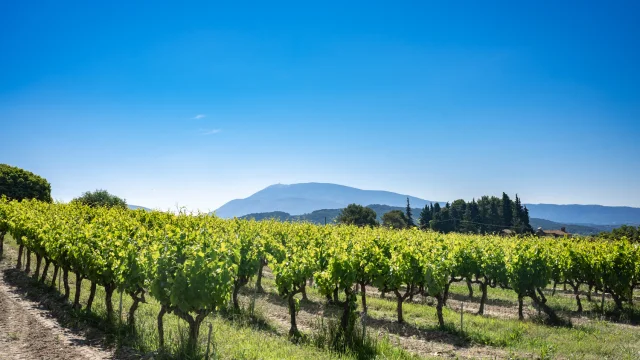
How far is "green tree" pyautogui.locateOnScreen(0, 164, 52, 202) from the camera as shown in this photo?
226ft

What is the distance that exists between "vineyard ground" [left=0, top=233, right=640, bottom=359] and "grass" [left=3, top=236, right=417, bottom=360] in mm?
29

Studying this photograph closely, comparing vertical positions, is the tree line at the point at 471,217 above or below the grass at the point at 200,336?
above

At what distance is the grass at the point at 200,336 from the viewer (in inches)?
426

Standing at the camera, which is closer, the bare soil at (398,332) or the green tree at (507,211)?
the bare soil at (398,332)

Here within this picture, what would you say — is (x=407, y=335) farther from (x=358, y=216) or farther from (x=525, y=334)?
(x=358, y=216)

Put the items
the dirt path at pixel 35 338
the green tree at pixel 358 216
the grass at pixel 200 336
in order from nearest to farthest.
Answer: the grass at pixel 200 336
the dirt path at pixel 35 338
the green tree at pixel 358 216

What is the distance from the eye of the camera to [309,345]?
12.7 metres

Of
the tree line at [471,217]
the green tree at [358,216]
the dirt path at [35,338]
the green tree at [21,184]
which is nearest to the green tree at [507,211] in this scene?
the tree line at [471,217]

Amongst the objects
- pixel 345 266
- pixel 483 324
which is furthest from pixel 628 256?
pixel 345 266

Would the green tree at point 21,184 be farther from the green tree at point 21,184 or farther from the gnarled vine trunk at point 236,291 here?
the gnarled vine trunk at point 236,291

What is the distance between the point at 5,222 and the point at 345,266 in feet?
71.9

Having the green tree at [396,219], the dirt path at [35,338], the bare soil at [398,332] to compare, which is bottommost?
the bare soil at [398,332]

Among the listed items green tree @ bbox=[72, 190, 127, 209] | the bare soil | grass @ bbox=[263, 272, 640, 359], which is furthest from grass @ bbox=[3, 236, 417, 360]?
green tree @ bbox=[72, 190, 127, 209]

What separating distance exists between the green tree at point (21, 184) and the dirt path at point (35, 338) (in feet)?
213
